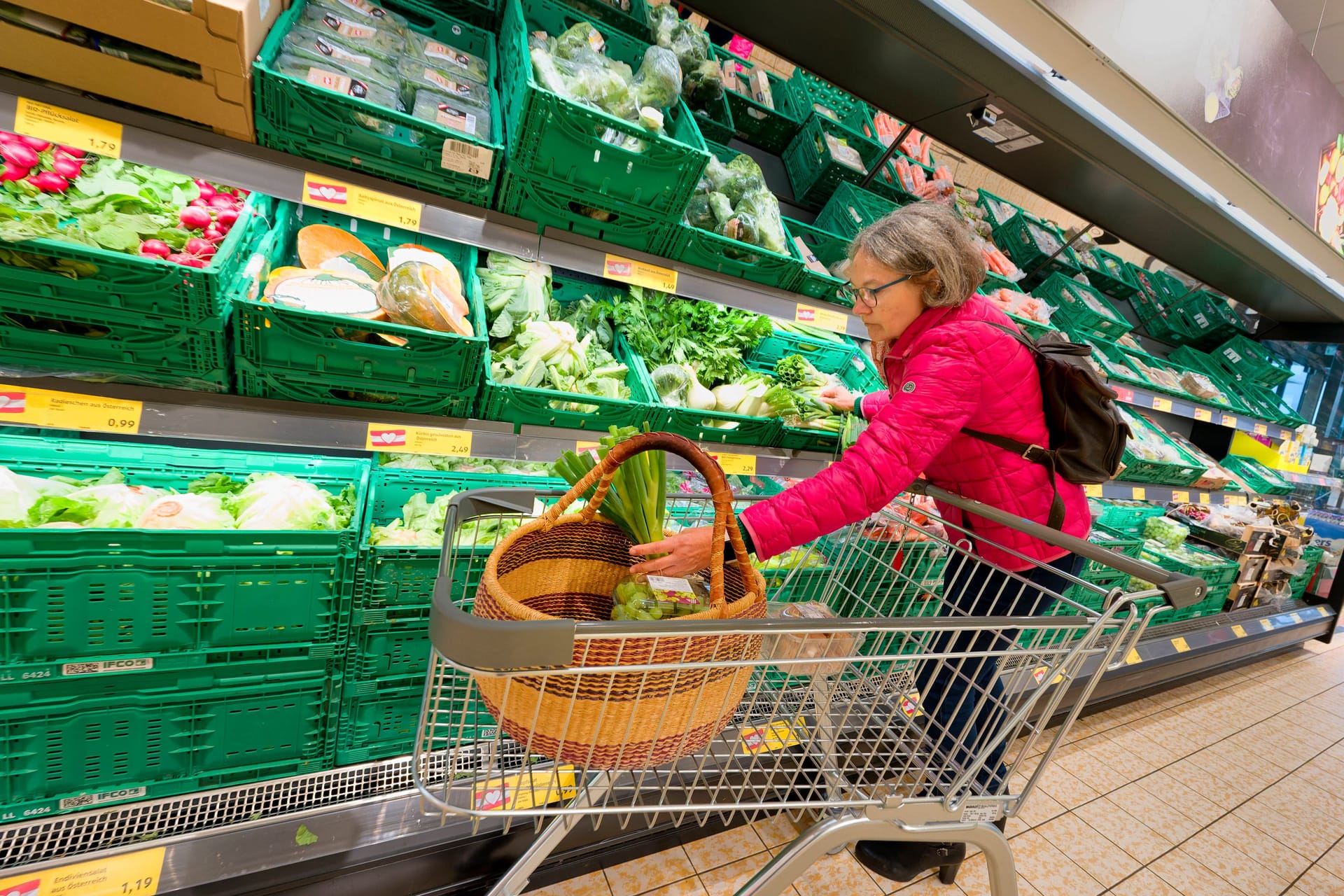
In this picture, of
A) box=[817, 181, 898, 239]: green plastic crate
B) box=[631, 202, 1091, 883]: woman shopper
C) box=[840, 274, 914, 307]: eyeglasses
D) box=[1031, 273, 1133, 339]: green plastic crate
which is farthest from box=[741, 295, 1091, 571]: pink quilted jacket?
box=[1031, 273, 1133, 339]: green plastic crate

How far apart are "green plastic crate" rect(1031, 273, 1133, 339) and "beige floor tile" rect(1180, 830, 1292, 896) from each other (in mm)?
2519

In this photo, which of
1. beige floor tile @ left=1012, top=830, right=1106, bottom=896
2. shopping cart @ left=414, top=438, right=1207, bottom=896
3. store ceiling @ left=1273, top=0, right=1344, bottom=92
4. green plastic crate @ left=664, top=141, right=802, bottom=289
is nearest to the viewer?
shopping cart @ left=414, top=438, right=1207, bottom=896

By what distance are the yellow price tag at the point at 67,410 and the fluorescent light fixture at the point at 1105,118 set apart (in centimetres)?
218

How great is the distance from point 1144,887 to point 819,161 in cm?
290

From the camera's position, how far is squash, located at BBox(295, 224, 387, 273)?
66.0 inches

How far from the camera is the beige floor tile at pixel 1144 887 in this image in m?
1.94

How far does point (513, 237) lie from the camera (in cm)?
160

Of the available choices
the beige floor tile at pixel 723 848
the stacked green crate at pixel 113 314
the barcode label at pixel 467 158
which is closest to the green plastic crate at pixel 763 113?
the barcode label at pixel 467 158

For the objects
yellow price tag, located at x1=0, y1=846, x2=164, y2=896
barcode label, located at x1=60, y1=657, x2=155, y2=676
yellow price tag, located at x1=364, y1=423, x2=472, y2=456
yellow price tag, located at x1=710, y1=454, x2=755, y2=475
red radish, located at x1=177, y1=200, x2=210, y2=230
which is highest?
red radish, located at x1=177, y1=200, x2=210, y2=230

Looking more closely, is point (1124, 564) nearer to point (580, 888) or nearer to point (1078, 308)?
point (580, 888)

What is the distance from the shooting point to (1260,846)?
90.7 inches

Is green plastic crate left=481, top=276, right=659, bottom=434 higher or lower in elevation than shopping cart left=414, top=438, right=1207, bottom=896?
higher

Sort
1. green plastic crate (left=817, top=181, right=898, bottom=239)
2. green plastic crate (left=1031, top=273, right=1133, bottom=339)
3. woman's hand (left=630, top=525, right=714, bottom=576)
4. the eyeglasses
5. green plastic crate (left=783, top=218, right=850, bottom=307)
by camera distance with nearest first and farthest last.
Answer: woman's hand (left=630, top=525, right=714, bottom=576) → the eyeglasses → green plastic crate (left=783, top=218, right=850, bottom=307) → green plastic crate (left=817, top=181, right=898, bottom=239) → green plastic crate (left=1031, top=273, right=1133, bottom=339)

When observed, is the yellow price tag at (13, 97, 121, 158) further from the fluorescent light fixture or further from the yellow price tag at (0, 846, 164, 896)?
the fluorescent light fixture
